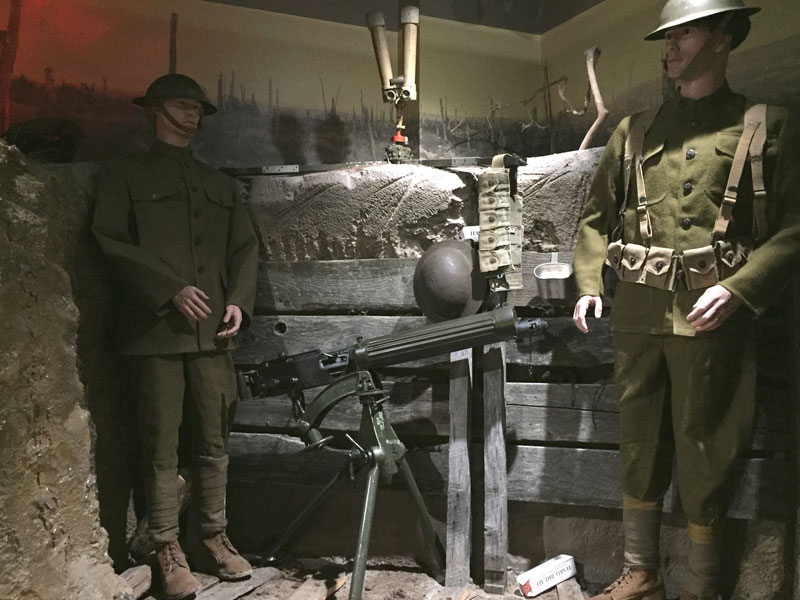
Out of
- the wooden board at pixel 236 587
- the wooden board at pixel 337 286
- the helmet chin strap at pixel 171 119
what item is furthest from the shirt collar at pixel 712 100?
the wooden board at pixel 236 587

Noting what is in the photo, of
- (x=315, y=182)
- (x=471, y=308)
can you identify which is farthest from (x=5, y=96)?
(x=471, y=308)

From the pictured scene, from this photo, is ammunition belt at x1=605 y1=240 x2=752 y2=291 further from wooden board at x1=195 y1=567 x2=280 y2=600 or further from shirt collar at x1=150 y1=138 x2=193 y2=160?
wooden board at x1=195 y1=567 x2=280 y2=600

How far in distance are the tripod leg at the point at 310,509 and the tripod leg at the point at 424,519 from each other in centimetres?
27

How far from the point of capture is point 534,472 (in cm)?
329

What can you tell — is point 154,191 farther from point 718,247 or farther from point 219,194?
point 718,247

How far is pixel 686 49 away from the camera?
2.56 meters

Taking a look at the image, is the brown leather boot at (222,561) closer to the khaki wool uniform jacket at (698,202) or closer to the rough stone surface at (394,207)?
the rough stone surface at (394,207)

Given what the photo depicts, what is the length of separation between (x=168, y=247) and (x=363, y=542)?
1.63 m

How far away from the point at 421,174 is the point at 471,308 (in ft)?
2.58

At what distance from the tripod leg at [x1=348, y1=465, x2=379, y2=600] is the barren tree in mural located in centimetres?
297

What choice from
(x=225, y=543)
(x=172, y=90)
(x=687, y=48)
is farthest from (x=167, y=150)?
(x=687, y=48)

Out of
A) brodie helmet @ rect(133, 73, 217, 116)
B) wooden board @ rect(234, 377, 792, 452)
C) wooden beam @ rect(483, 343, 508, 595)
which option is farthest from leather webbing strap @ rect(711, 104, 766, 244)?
brodie helmet @ rect(133, 73, 217, 116)

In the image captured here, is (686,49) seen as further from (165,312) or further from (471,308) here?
(165,312)

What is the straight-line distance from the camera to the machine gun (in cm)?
285
